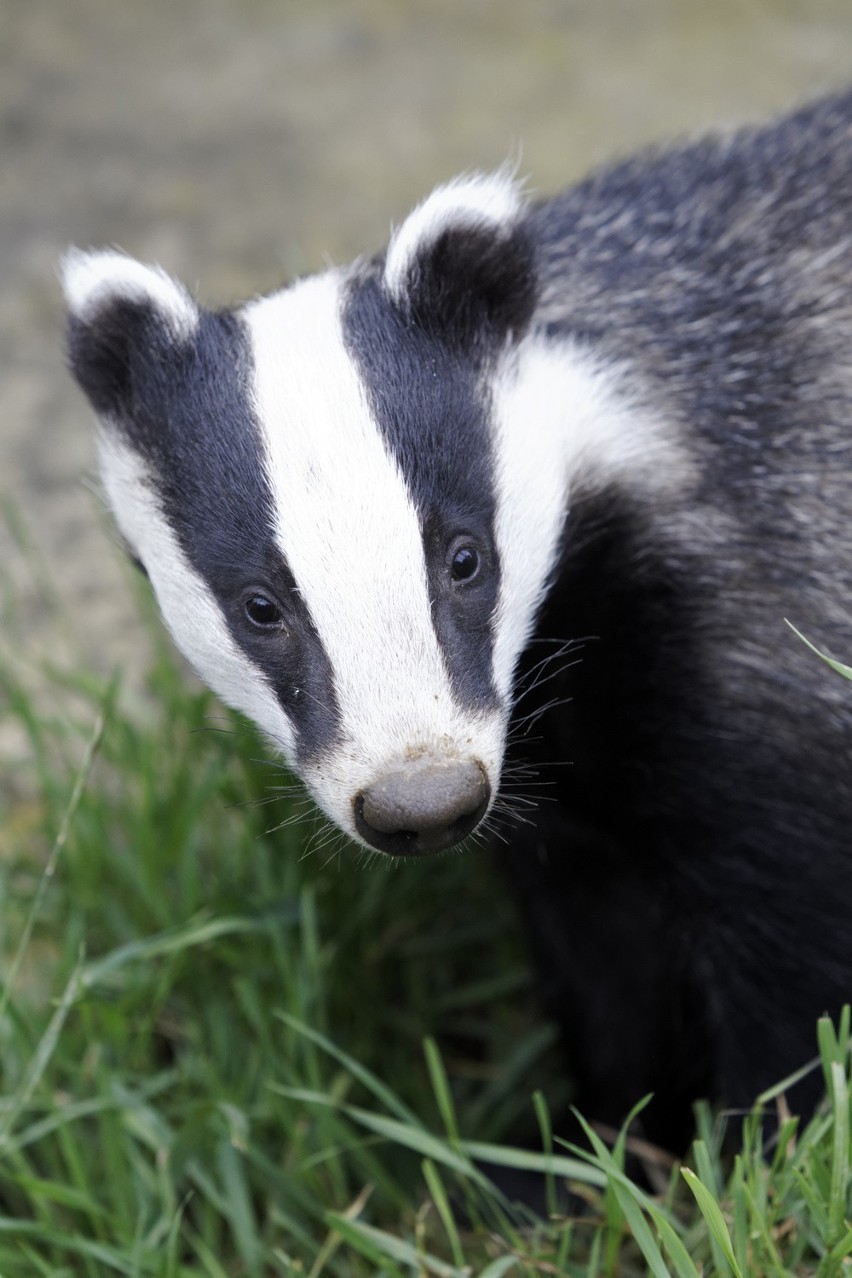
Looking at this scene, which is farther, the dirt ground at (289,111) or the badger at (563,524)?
the dirt ground at (289,111)

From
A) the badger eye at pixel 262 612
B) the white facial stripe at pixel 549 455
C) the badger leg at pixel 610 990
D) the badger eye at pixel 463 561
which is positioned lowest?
the badger leg at pixel 610 990

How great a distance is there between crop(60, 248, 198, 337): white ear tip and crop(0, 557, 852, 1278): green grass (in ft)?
2.03

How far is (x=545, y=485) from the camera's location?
2.08 m

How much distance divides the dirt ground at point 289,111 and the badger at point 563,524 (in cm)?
141

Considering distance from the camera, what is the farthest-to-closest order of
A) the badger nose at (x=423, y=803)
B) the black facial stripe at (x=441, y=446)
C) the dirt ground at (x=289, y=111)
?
the dirt ground at (x=289, y=111) → the black facial stripe at (x=441, y=446) → the badger nose at (x=423, y=803)

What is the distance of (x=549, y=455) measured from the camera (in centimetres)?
211

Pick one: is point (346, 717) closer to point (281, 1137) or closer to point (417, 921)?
point (281, 1137)

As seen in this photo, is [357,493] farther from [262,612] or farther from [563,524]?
[563,524]

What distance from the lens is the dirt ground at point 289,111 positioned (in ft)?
13.0

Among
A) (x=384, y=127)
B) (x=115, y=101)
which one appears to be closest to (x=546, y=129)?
(x=384, y=127)

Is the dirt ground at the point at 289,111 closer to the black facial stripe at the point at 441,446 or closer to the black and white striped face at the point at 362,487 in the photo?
the black and white striped face at the point at 362,487

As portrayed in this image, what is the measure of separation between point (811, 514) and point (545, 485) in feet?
1.41

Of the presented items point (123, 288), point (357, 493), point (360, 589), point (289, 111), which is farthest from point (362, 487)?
point (289, 111)

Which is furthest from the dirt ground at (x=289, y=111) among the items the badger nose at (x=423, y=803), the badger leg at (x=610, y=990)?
the badger nose at (x=423, y=803)
